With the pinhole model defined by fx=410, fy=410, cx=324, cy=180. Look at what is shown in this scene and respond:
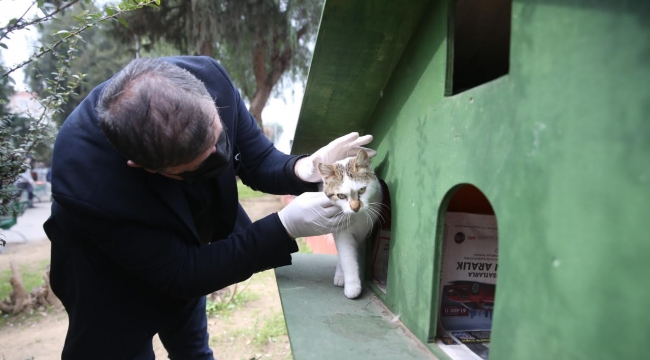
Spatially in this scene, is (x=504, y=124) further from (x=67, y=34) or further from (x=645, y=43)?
(x=67, y=34)

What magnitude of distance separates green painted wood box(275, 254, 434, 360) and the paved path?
545cm

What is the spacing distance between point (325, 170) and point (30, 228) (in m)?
8.43

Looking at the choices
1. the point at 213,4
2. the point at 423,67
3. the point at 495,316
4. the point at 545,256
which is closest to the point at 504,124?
the point at 545,256

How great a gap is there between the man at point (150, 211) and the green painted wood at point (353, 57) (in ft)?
0.79

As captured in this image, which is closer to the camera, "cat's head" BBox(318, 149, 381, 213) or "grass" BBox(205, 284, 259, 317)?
"cat's head" BBox(318, 149, 381, 213)

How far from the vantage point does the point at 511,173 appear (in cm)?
77

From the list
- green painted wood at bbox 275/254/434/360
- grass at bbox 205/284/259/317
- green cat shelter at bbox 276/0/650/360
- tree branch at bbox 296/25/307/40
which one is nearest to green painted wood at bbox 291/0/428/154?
green cat shelter at bbox 276/0/650/360

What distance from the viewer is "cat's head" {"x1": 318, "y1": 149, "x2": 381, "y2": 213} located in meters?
1.49

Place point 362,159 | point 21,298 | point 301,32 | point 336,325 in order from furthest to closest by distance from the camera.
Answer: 1. point 301,32
2. point 21,298
3. point 362,159
4. point 336,325

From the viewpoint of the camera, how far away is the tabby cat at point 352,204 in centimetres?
147

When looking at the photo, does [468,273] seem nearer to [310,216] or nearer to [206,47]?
[310,216]

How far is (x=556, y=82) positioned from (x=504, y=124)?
0.49 ft

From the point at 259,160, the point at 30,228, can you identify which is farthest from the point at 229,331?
the point at 30,228

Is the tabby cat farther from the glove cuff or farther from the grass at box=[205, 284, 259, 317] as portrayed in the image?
the grass at box=[205, 284, 259, 317]
